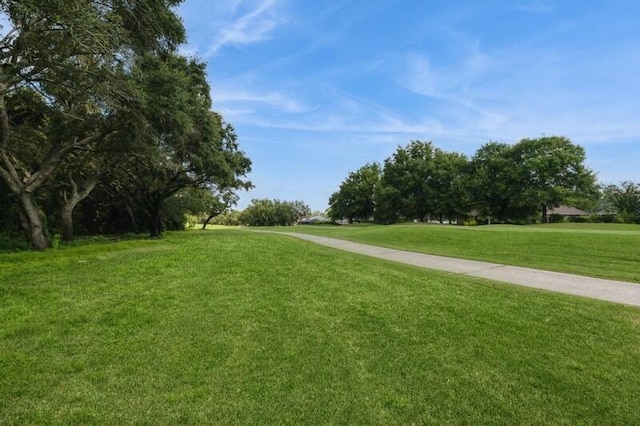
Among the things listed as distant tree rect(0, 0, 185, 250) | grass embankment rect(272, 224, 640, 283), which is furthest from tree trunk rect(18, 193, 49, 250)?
grass embankment rect(272, 224, 640, 283)

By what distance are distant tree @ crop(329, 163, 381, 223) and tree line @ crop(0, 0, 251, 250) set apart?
44.6 meters

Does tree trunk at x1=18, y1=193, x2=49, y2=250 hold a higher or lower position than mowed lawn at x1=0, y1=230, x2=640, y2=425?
higher

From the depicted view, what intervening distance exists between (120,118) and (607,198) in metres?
69.1

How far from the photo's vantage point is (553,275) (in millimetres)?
8336

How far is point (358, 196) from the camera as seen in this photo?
6512cm

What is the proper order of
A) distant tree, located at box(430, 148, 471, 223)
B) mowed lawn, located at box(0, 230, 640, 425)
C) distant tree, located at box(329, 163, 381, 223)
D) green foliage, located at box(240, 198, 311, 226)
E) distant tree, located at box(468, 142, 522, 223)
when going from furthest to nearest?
green foliage, located at box(240, 198, 311, 226) < distant tree, located at box(329, 163, 381, 223) < distant tree, located at box(430, 148, 471, 223) < distant tree, located at box(468, 142, 522, 223) < mowed lawn, located at box(0, 230, 640, 425)

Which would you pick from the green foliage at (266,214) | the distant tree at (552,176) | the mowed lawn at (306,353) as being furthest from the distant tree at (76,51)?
the green foliage at (266,214)

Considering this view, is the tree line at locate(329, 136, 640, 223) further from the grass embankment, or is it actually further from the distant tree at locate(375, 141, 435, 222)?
the grass embankment

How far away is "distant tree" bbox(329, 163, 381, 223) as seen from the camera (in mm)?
64938

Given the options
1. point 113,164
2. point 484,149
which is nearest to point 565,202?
point 484,149

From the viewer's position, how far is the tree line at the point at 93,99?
29.9 feet

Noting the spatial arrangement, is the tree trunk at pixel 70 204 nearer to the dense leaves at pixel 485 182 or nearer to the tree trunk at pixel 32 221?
the tree trunk at pixel 32 221

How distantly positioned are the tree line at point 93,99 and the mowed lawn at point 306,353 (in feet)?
18.0

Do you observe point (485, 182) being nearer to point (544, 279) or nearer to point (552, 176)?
point (552, 176)
